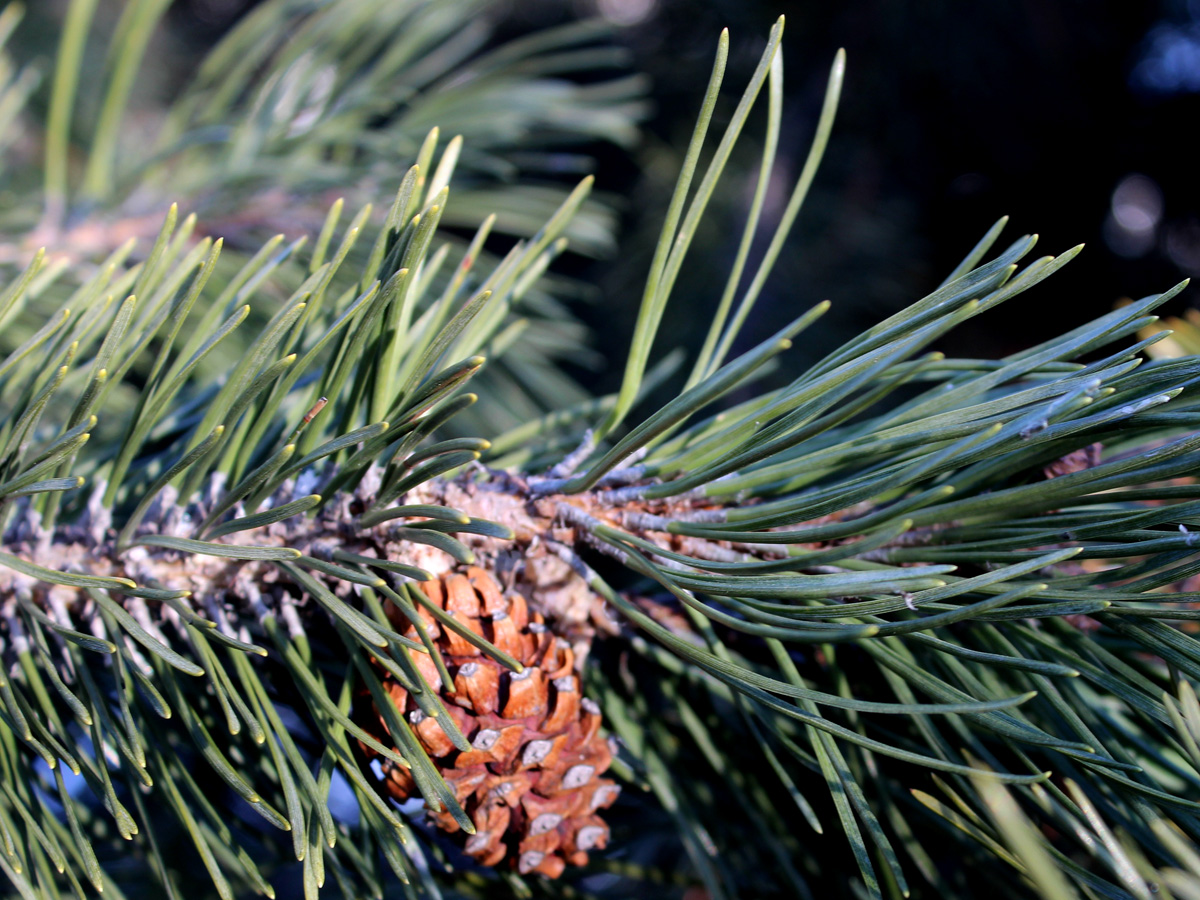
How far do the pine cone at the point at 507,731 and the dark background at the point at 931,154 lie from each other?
47 centimetres

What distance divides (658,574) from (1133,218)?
1090 millimetres

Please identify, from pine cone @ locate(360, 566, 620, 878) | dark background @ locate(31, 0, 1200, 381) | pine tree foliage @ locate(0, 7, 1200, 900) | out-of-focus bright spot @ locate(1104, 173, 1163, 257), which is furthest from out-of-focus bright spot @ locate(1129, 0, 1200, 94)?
pine cone @ locate(360, 566, 620, 878)

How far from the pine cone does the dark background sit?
0.47m

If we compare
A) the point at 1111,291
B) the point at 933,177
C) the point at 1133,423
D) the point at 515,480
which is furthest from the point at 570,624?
the point at 1111,291

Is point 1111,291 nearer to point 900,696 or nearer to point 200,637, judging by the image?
point 900,696

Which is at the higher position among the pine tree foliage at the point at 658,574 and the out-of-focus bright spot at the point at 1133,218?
→ the out-of-focus bright spot at the point at 1133,218

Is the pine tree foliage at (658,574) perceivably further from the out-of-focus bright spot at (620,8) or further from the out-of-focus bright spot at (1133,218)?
the out-of-focus bright spot at (620,8)

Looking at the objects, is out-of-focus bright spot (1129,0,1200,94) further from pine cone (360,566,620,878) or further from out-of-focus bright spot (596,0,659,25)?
pine cone (360,566,620,878)

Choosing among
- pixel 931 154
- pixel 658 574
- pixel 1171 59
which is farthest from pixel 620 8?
pixel 658 574

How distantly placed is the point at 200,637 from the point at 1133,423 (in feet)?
0.88

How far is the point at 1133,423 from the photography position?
210 millimetres

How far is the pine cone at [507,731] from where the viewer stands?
0.75ft

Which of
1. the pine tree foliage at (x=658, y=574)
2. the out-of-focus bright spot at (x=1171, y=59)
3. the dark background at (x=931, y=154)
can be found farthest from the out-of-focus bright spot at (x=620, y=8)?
the pine tree foliage at (x=658, y=574)

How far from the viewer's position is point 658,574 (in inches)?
8.4
